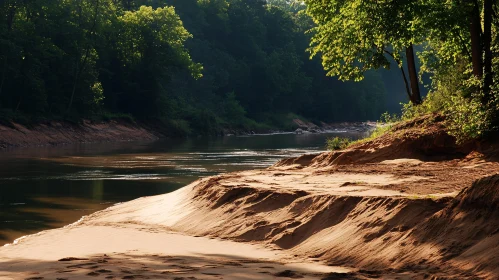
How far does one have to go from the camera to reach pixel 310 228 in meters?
13.8

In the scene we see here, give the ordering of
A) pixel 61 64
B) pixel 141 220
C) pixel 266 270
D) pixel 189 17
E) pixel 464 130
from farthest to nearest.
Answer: pixel 189 17
pixel 61 64
pixel 464 130
pixel 141 220
pixel 266 270

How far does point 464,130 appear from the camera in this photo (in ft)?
67.1

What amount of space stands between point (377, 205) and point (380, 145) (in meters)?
10.0

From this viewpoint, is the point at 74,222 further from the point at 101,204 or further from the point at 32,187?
the point at 32,187

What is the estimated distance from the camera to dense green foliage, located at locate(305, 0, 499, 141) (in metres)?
21.1

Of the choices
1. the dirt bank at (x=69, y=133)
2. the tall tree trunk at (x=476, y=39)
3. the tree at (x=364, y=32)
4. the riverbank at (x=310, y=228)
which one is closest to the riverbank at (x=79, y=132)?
the dirt bank at (x=69, y=133)

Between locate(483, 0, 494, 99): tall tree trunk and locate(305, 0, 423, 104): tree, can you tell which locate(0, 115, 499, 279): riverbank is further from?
locate(305, 0, 423, 104): tree

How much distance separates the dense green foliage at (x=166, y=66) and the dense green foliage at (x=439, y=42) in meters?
6.56

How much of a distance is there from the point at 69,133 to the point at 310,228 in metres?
52.9

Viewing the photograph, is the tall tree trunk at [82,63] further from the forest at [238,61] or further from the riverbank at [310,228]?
the riverbank at [310,228]

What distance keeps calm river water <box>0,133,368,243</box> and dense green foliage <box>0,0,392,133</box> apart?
29.9 ft

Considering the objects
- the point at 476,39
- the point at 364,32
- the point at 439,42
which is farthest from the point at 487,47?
the point at 439,42

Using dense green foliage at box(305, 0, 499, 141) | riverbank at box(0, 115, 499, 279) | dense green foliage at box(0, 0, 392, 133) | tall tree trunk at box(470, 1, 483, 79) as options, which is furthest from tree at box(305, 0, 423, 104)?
dense green foliage at box(0, 0, 392, 133)

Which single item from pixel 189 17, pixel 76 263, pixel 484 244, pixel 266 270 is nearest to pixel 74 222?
pixel 76 263
